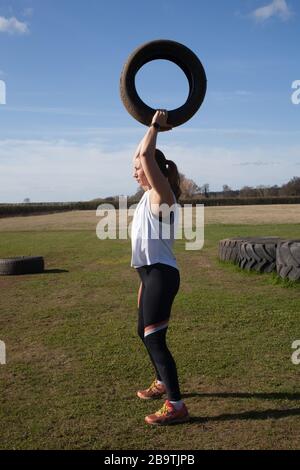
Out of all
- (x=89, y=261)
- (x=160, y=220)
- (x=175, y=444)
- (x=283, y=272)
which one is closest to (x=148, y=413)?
(x=175, y=444)

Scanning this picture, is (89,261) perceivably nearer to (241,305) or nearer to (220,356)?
(241,305)

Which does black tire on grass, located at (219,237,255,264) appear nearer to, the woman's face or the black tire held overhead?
the black tire held overhead

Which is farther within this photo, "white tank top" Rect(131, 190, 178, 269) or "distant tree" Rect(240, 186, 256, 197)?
"distant tree" Rect(240, 186, 256, 197)

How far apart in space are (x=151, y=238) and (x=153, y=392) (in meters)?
1.41

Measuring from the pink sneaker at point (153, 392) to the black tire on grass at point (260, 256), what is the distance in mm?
6097

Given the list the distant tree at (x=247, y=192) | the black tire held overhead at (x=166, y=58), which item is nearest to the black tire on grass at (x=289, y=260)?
the black tire held overhead at (x=166, y=58)

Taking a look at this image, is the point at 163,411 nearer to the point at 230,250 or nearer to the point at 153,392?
the point at 153,392

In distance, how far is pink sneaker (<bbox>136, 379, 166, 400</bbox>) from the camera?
4320 mm

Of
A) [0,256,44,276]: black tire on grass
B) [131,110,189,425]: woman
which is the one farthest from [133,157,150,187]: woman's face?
[0,256,44,276]: black tire on grass

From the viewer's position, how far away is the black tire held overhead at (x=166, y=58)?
4.36m

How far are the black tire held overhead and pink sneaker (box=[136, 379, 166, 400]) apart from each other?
2.28 metres

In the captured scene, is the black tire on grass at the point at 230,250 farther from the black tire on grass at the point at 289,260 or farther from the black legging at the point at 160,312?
the black legging at the point at 160,312

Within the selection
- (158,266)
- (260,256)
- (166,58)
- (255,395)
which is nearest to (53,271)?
(260,256)
